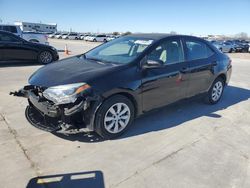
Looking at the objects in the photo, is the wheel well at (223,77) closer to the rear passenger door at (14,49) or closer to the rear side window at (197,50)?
the rear side window at (197,50)

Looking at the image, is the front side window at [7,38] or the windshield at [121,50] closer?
the windshield at [121,50]

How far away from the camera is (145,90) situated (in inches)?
161

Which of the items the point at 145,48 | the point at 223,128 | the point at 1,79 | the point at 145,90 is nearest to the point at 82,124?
the point at 145,90

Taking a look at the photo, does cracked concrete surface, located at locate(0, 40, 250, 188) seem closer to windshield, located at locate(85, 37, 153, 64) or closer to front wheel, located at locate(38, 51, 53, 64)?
windshield, located at locate(85, 37, 153, 64)

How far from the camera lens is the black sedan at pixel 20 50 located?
10188 mm

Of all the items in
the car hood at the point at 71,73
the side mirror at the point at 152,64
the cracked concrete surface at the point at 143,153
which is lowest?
the cracked concrete surface at the point at 143,153

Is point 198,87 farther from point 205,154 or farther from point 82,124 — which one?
point 82,124

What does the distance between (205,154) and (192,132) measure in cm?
75

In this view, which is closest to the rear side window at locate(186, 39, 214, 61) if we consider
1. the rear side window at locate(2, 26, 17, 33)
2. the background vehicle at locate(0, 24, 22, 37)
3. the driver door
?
the driver door

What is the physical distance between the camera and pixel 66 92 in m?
3.46

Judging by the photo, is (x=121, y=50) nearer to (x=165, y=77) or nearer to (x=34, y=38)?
(x=165, y=77)

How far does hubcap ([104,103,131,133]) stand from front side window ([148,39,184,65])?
3.21 ft

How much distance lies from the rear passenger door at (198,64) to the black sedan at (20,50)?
7756 millimetres

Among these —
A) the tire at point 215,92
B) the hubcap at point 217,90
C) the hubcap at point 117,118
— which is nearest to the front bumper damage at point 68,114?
the hubcap at point 117,118
